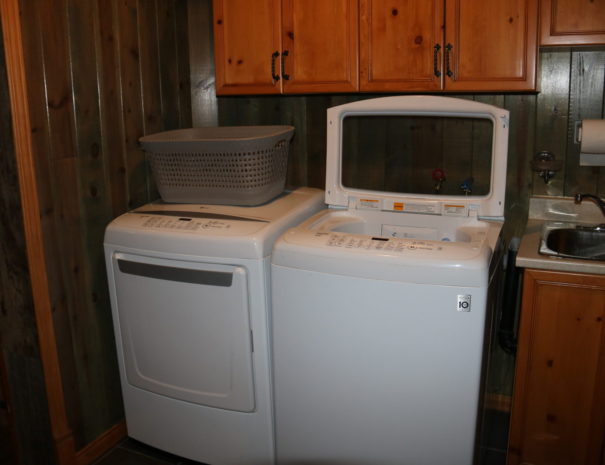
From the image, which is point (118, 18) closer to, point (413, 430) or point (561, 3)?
point (561, 3)

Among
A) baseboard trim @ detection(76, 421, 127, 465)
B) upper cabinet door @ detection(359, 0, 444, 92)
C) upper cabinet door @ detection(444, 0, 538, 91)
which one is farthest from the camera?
baseboard trim @ detection(76, 421, 127, 465)

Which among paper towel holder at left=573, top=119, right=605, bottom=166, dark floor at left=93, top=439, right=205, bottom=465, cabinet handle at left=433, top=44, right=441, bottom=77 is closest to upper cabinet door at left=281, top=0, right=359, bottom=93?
cabinet handle at left=433, top=44, right=441, bottom=77

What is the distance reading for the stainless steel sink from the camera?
2.06 metres

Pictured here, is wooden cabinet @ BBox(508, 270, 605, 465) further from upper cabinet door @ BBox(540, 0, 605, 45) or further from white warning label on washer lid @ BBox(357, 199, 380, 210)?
upper cabinet door @ BBox(540, 0, 605, 45)

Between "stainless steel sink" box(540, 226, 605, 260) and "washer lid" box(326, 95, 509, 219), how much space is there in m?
0.29

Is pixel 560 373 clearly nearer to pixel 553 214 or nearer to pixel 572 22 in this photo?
pixel 553 214

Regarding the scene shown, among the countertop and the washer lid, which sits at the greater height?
the washer lid

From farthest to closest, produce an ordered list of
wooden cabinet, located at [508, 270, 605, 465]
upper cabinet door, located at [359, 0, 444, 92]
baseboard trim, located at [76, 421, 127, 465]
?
baseboard trim, located at [76, 421, 127, 465] → upper cabinet door, located at [359, 0, 444, 92] → wooden cabinet, located at [508, 270, 605, 465]

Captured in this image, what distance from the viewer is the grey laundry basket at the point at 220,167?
1.98 metres

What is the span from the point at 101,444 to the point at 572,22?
7.29ft

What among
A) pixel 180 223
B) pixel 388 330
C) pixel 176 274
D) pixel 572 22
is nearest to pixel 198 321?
pixel 176 274

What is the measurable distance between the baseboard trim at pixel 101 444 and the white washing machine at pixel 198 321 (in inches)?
7.0

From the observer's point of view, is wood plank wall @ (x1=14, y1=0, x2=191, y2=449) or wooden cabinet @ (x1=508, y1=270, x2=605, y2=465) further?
wood plank wall @ (x1=14, y1=0, x2=191, y2=449)

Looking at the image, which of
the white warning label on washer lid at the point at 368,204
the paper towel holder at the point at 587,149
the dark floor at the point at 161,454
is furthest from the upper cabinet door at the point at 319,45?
the dark floor at the point at 161,454
